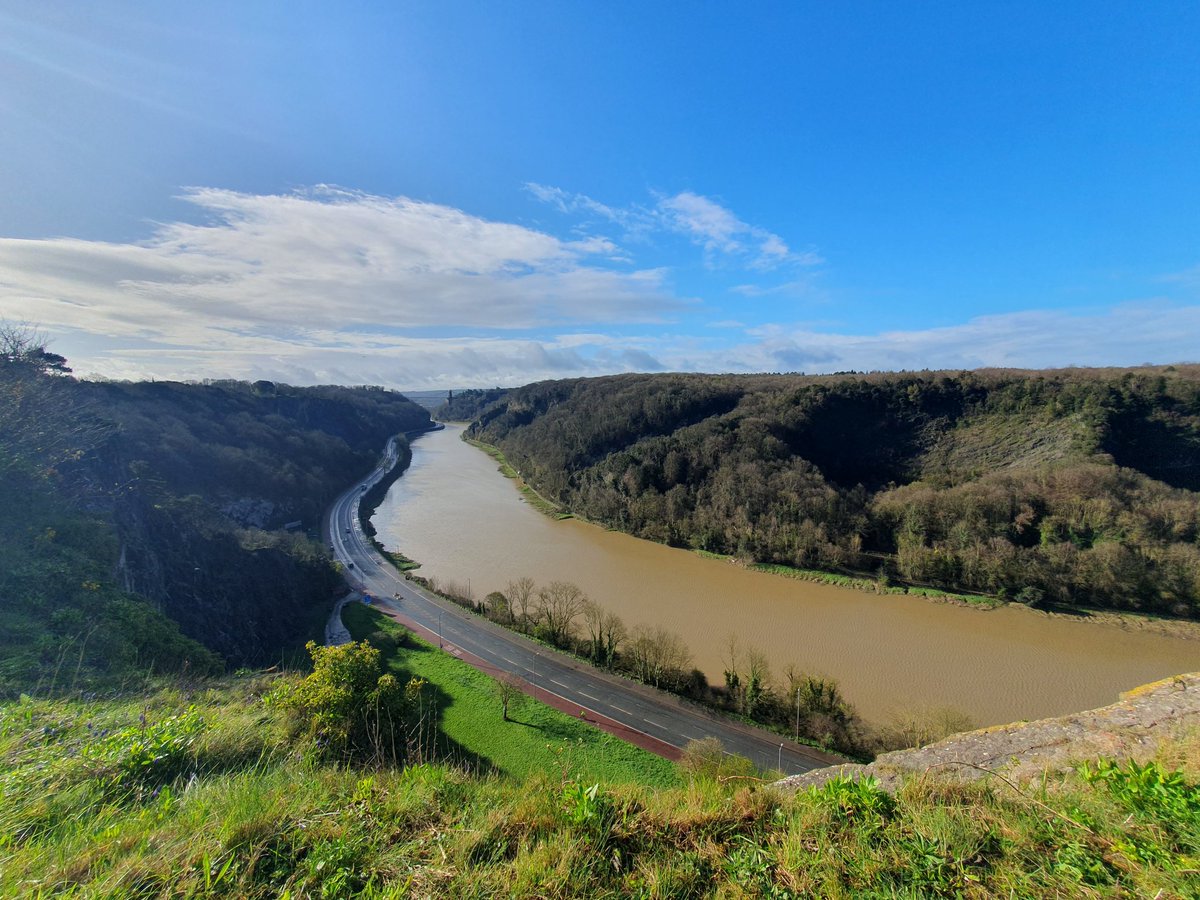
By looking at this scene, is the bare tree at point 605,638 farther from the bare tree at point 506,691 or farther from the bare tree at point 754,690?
the bare tree at point 754,690

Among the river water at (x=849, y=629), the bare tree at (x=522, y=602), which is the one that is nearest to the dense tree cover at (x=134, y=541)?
the bare tree at (x=522, y=602)

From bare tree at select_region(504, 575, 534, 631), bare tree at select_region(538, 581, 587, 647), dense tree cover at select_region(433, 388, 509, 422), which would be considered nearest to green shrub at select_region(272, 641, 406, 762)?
bare tree at select_region(538, 581, 587, 647)

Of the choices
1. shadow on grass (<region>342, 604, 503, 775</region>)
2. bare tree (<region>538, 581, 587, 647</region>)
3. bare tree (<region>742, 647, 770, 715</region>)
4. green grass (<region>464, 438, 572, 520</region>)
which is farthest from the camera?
green grass (<region>464, 438, 572, 520</region>)

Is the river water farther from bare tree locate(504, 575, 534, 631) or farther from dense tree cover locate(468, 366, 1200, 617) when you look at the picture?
bare tree locate(504, 575, 534, 631)

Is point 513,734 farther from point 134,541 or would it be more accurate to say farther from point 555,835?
point 134,541

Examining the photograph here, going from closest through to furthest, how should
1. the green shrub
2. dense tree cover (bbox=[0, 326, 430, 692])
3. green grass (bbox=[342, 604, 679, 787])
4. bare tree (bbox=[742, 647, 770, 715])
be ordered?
the green shrub < dense tree cover (bbox=[0, 326, 430, 692]) < green grass (bbox=[342, 604, 679, 787]) < bare tree (bbox=[742, 647, 770, 715])

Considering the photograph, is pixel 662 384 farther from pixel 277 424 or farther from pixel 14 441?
pixel 14 441

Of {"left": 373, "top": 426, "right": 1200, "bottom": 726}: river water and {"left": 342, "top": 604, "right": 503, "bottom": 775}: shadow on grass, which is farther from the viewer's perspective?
{"left": 373, "top": 426, "right": 1200, "bottom": 726}: river water
